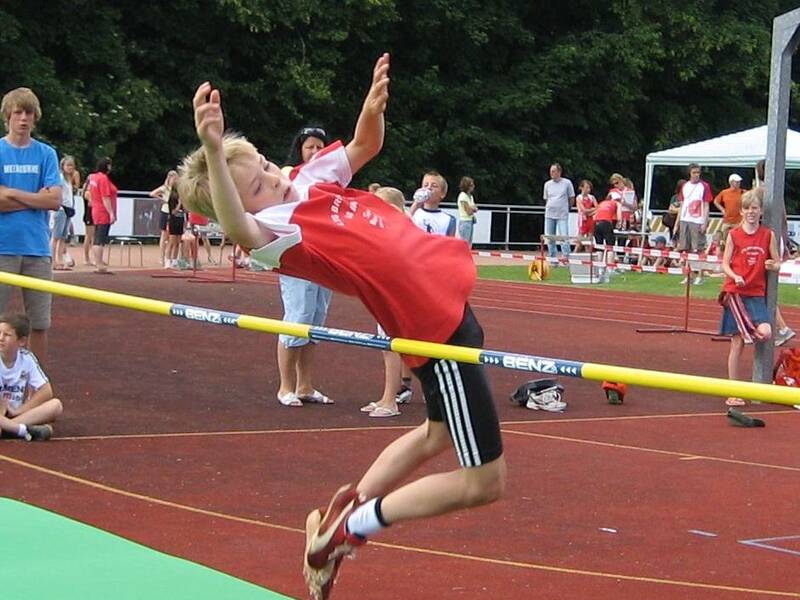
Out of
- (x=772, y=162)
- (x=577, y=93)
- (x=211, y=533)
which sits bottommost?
(x=211, y=533)

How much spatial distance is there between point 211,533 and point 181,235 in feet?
58.2

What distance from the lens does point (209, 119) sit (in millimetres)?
4645

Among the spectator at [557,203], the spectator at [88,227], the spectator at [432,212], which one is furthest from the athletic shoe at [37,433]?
the spectator at [557,203]

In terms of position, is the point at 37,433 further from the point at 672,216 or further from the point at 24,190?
the point at 672,216

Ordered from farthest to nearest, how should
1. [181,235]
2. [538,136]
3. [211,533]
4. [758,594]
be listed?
[538,136]
[181,235]
[211,533]
[758,594]

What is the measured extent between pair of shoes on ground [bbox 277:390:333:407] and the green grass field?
11885 millimetres

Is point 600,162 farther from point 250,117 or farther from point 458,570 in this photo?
point 458,570

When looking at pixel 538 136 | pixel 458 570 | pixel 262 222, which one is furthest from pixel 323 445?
pixel 538 136

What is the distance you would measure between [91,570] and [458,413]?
162 centimetres

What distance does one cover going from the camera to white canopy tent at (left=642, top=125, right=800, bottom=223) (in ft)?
84.8

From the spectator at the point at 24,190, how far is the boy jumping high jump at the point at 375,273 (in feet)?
12.8

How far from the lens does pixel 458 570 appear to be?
6059 millimetres

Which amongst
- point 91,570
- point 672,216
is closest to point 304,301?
point 91,570

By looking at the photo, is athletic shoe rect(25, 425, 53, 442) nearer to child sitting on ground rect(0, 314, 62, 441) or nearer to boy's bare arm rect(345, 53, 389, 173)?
child sitting on ground rect(0, 314, 62, 441)
